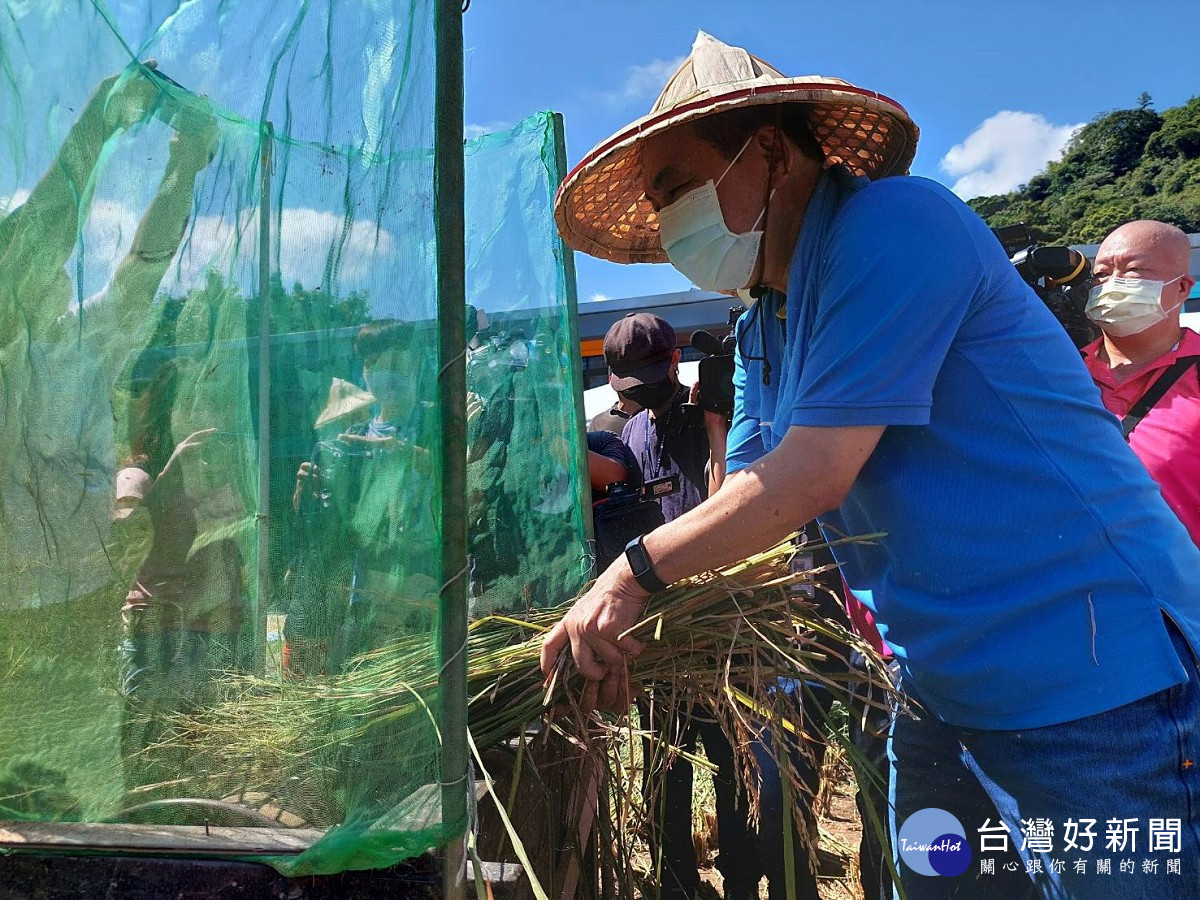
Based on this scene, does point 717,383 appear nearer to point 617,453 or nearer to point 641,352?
point 641,352

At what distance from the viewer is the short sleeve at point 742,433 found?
5.35 ft

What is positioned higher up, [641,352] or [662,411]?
[641,352]

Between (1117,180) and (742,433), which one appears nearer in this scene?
(742,433)

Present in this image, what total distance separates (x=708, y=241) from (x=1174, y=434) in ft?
5.12

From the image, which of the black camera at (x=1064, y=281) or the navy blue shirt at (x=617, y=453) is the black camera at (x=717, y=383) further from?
the black camera at (x=1064, y=281)

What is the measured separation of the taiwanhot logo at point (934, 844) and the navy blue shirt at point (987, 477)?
260 mm

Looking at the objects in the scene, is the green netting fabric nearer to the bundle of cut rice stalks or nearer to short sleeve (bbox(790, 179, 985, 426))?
the bundle of cut rice stalks

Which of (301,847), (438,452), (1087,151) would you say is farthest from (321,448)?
(1087,151)

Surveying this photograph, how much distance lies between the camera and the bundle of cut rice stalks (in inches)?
41.3

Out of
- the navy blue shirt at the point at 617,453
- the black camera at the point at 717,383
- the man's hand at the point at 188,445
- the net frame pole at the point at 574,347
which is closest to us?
the man's hand at the point at 188,445

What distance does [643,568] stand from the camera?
121 centimetres

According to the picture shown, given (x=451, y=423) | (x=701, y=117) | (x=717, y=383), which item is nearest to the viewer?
(x=451, y=423)

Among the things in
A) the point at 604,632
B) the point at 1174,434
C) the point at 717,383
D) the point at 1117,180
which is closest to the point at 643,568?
the point at 604,632

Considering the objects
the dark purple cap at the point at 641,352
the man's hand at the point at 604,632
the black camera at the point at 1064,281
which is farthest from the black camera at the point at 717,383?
Result: the man's hand at the point at 604,632
